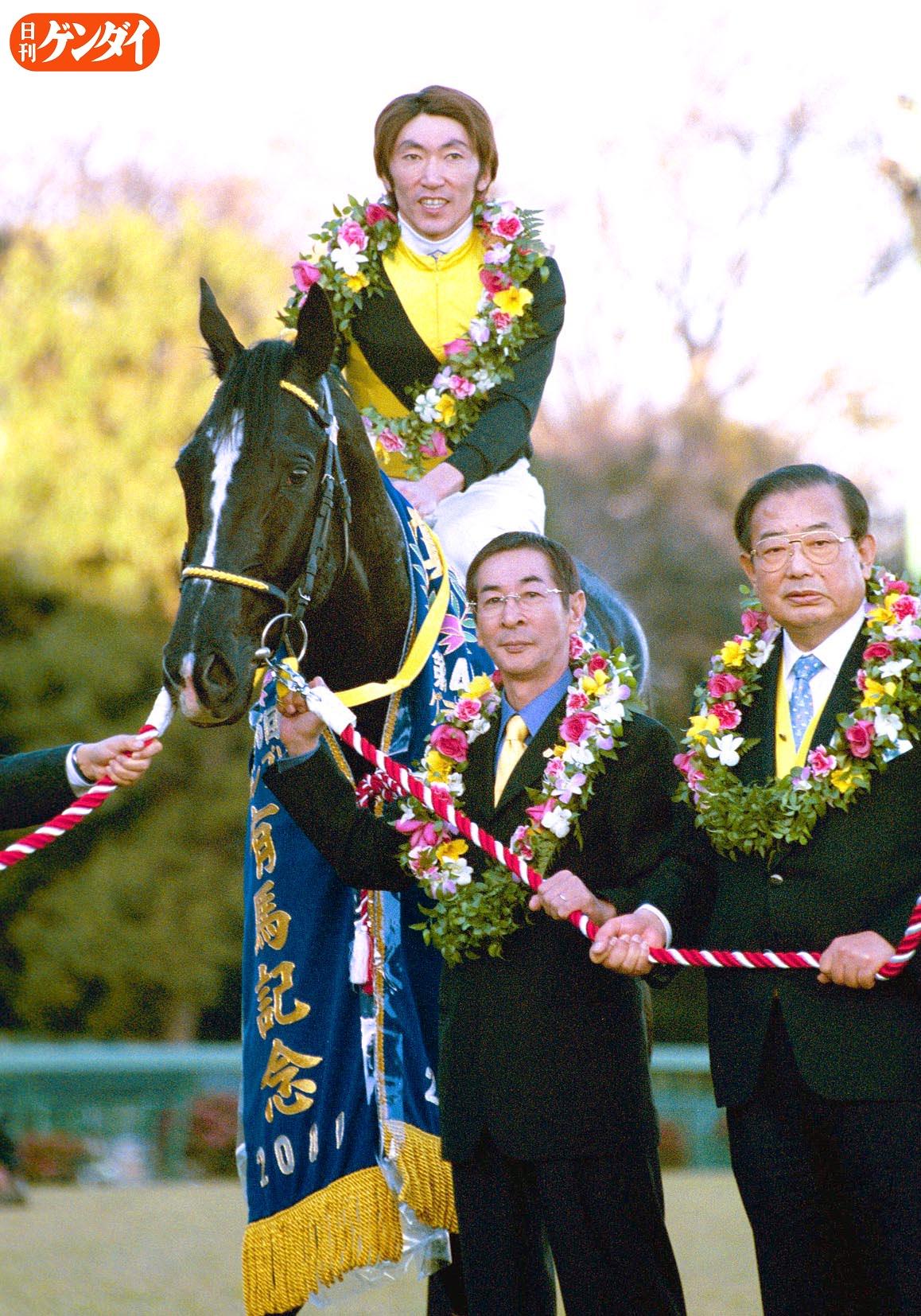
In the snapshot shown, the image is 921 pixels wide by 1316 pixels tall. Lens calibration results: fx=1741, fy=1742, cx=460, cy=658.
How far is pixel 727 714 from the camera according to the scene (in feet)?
11.4

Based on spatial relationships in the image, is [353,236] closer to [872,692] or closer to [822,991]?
[872,692]

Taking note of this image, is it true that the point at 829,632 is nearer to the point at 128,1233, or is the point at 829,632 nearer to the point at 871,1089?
the point at 871,1089

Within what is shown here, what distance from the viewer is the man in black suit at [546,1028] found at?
3.36 meters

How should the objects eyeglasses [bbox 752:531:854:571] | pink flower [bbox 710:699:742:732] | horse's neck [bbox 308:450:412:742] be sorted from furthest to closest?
horse's neck [bbox 308:450:412:742] < pink flower [bbox 710:699:742:732] < eyeglasses [bbox 752:531:854:571]

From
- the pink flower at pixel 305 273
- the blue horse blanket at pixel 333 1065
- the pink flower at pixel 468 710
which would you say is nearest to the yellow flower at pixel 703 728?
the pink flower at pixel 468 710

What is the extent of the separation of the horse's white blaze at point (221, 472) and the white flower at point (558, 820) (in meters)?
0.87

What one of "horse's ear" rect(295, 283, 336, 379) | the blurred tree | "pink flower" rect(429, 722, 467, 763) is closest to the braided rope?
"pink flower" rect(429, 722, 467, 763)

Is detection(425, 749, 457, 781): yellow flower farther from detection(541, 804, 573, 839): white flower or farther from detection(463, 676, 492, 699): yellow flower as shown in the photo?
detection(541, 804, 573, 839): white flower

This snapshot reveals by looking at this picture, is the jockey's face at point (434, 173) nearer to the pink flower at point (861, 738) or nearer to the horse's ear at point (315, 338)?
the horse's ear at point (315, 338)

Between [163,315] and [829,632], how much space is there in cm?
1293

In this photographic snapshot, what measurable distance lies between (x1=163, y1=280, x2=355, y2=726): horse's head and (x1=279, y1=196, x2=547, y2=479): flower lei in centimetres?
75

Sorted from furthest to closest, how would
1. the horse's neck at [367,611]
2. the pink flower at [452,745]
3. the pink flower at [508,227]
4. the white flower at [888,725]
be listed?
1. the pink flower at [508,227]
2. the horse's neck at [367,611]
3. the pink flower at [452,745]
4. the white flower at [888,725]

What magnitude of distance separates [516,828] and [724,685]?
51 centimetres

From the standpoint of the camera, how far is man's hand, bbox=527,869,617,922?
3305 millimetres
